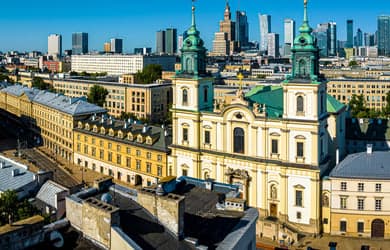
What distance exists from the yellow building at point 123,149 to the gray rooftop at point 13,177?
→ 28.8 meters

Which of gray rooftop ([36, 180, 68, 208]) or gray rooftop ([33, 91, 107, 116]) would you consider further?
gray rooftop ([33, 91, 107, 116])

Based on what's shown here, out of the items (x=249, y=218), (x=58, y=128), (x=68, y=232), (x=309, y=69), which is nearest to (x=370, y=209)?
(x=309, y=69)

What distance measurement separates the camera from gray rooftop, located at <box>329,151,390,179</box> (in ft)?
214

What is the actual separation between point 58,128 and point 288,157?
62388 mm

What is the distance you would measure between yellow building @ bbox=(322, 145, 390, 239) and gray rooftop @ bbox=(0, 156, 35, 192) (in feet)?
121

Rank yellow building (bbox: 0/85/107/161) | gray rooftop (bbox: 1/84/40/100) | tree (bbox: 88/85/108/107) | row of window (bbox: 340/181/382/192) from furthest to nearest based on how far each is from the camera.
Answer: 1. tree (bbox: 88/85/108/107)
2. gray rooftop (bbox: 1/84/40/100)
3. yellow building (bbox: 0/85/107/161)
4. row of window (bbox: 340/181/382/192)

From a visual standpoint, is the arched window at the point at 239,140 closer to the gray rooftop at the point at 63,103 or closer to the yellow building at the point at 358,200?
the yellow building at the point at 358,200

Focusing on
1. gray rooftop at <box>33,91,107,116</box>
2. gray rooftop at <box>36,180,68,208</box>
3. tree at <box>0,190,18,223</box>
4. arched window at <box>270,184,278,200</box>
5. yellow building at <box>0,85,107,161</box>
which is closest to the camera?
tree at <box>0,190,18,223</box>

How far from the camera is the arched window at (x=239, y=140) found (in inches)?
2842

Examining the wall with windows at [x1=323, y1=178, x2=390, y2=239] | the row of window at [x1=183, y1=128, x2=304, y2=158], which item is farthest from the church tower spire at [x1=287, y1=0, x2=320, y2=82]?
the wall with windows at [x1=323, y1=178, x2=390, y2=239]

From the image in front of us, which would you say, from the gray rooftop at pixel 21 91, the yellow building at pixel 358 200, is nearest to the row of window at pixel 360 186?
the yellow building at pixel 358 200

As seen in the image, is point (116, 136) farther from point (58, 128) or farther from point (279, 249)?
point (279, 249)

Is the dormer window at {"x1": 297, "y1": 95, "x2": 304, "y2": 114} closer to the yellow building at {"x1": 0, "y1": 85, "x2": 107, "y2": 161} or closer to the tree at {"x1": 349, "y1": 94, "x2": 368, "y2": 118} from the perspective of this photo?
the yellow building at {"x1": 0, "y1": 85, "x2": 107, "y2": 161}

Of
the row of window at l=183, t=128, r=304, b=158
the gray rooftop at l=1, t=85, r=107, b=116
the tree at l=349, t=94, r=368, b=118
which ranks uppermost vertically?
the gray rooftop at l=1, t=85, r=107, b=116
